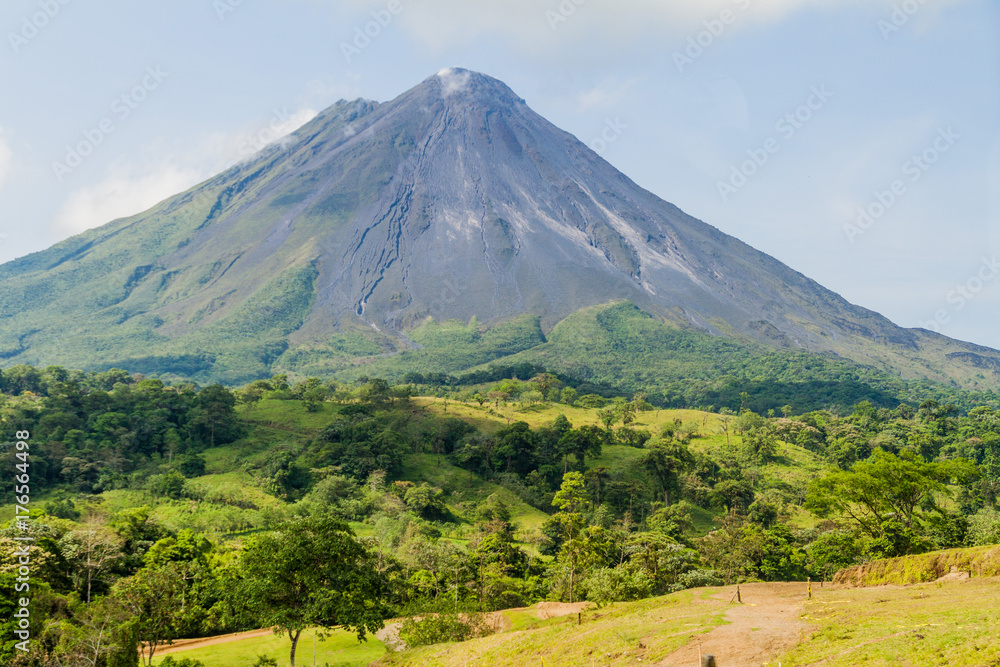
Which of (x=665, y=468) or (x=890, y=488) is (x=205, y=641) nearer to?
(x=890, y=488)

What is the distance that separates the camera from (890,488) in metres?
33.2

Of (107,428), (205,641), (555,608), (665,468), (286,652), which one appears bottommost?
(555,608)

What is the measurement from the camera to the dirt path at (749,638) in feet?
52.4

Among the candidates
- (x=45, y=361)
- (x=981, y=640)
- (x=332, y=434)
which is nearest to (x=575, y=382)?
(x=332, y=434)

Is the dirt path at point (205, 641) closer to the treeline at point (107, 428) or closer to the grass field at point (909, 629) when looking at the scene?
the grass field at point (909, 629)

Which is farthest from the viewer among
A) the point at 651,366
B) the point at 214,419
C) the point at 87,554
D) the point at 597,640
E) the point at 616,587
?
the point at 651,366

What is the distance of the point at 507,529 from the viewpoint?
48.0m

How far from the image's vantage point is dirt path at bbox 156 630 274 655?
2828 centimetres

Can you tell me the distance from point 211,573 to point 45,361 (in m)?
146

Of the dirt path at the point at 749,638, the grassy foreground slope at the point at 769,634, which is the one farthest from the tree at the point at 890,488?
the dirt path at the point at 749,638

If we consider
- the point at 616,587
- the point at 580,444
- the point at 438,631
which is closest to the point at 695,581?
the point at 616,587

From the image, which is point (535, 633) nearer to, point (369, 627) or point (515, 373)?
point (369, 627)

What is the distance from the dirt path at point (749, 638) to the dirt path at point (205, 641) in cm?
2155

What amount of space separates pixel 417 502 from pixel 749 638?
41.2 m
